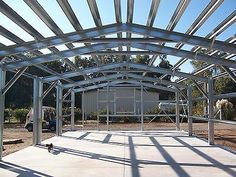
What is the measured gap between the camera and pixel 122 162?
927 cm

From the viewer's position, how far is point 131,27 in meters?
8.48

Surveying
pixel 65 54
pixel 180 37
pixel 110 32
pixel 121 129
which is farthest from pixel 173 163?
pixel 121 129

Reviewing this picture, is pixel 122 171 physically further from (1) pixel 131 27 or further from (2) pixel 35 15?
(2) pixel 35 15

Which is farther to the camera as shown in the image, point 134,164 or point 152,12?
point 134,164

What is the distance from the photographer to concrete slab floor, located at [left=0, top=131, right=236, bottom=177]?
795cm

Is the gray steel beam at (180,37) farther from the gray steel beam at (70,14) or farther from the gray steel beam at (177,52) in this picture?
the gray steel beam at (177,52)

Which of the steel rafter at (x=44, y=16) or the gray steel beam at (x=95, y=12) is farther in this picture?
the gray steel beam at (x=95, y=12)

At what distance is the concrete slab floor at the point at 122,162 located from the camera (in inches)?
313

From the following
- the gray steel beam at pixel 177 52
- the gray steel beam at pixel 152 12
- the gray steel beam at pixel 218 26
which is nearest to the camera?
the gray steel beam at pixel 218 26

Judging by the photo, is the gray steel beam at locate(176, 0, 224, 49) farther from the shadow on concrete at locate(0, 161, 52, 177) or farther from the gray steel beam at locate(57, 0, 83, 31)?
the shadow on concrete at locate(0, 161, 52, 177)

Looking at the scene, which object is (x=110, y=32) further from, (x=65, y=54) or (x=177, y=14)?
(x=65, y=54)

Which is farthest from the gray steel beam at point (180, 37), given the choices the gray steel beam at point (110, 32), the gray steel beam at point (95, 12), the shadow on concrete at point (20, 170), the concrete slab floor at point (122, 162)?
the shadow on concrete at point (20, 170)

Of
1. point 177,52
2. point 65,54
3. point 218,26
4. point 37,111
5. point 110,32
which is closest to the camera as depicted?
point 218,26

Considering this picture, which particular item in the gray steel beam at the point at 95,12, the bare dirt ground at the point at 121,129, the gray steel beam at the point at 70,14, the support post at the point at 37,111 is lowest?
the bare dirt ground at the point at 121,129
